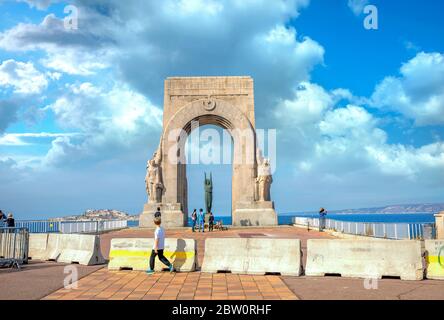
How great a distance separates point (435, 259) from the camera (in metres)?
10.2

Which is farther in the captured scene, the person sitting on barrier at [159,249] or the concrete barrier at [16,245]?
the concrete barrier at [16,245]

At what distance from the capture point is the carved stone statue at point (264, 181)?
30.7m

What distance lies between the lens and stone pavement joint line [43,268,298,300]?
7875 millimetres

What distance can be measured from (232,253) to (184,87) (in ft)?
77.5

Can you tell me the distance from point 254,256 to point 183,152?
22.5 meters

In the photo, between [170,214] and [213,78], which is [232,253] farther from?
[213,78]

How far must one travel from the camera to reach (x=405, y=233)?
59.9 feet

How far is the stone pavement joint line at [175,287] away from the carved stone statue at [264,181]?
2031 centimetres

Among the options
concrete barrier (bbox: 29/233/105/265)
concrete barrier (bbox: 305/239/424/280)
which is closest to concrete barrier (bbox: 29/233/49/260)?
concrete barrier (bbox: 29/233/105/265)

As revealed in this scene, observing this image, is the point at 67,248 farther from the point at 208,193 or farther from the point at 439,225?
the point at 208,193

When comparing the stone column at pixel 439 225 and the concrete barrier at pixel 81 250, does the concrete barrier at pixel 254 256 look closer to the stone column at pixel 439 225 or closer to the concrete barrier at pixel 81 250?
the concrete barrier at pixel 81 250

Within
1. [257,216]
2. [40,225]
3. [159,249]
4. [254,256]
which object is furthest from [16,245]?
[257,216]

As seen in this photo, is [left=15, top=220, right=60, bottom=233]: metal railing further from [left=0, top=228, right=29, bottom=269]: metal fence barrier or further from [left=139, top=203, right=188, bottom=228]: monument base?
[left=0, top=228, right=29, bottom=269]: metal fence barrier

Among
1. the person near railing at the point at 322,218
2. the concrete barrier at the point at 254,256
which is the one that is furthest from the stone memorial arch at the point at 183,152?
the concrete barrier at the point at 254,256
